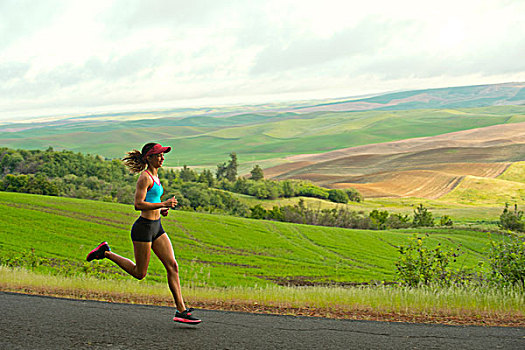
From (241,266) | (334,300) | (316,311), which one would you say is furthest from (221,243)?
(316,311)

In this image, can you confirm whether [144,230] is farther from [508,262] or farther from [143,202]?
[508,262]

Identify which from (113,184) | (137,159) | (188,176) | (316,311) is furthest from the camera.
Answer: (188,176)

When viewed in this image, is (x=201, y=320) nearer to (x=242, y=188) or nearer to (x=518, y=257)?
(x=518, y=257)

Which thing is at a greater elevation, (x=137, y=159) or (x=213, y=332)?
(x=137, y=159)

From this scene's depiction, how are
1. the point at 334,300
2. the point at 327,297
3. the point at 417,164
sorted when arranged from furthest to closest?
1. the point at 417,164
2. the point at 327,297
3. the point at 334,300

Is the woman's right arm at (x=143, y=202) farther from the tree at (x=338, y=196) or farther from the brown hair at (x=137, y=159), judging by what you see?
the tree at (x=338, y=196)

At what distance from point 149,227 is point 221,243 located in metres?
31.9

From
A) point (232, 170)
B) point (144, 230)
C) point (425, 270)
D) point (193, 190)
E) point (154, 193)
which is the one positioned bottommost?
point (193, 190)

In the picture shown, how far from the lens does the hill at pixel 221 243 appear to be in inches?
1128

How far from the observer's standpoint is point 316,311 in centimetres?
861

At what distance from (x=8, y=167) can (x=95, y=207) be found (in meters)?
44.9

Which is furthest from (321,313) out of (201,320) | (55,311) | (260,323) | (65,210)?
→ (65,210)

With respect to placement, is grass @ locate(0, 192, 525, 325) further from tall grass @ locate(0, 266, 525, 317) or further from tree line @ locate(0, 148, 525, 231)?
tree line @ locate(0, 148, 525, 231)

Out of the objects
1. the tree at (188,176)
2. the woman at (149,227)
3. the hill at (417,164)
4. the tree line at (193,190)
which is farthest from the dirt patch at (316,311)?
the hill at (417,164)
